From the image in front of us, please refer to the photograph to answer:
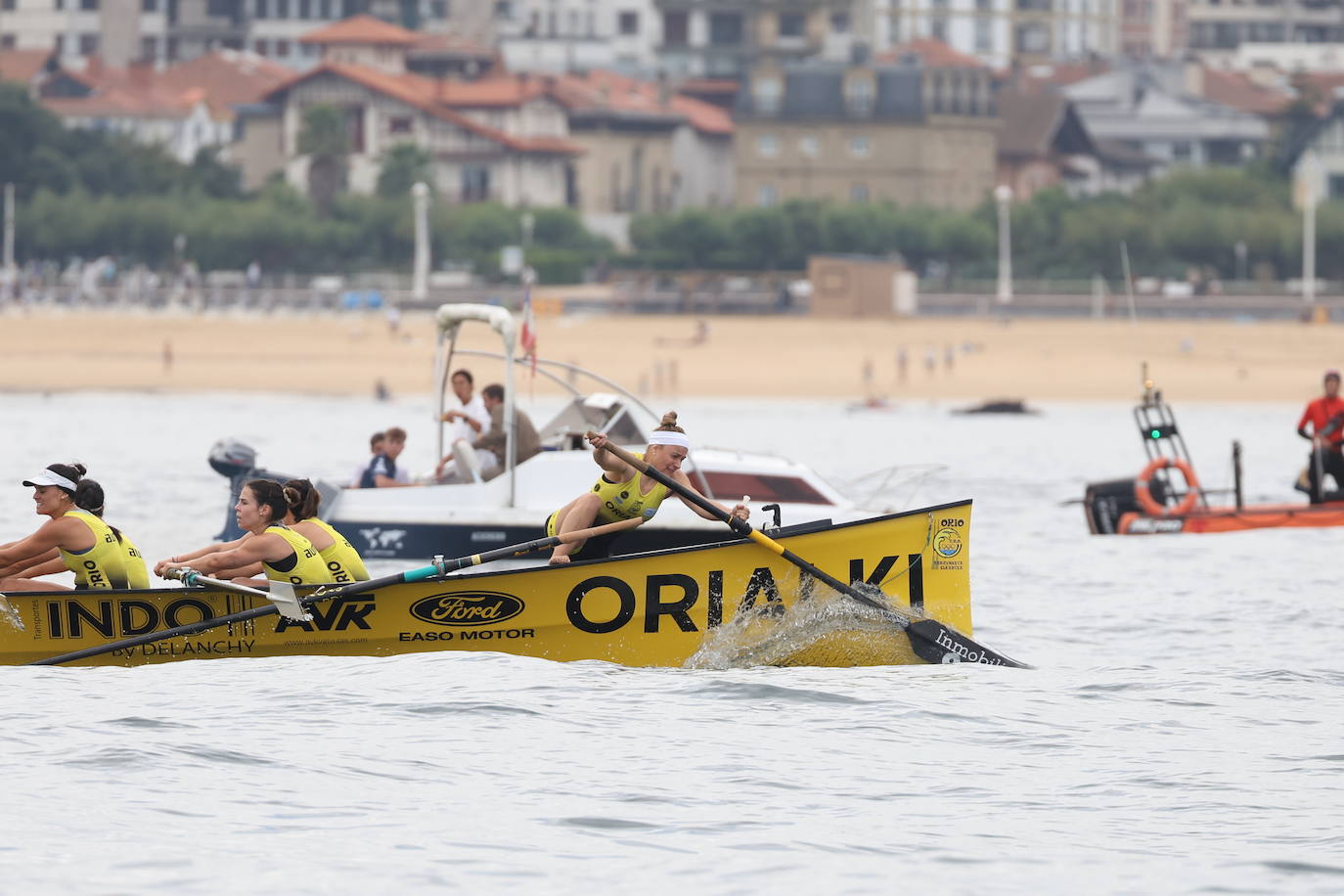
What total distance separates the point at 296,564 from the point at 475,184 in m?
97.4

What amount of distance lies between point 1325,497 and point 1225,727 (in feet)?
35.4

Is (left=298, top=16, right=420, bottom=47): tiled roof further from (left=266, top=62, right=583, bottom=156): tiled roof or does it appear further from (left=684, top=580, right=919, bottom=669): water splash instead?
(left=684, top=580, right=919, bottom=669): water splash

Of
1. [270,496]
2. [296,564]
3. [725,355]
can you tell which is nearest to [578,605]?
[296,564]

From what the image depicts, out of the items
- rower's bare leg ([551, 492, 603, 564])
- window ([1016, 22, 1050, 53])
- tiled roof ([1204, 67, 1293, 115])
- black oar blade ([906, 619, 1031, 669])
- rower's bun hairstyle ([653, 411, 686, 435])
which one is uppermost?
window ([1016, 22, 1050, 53])

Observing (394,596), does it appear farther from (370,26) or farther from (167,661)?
(370,26)

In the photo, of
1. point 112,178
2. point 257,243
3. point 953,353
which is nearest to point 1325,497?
point 953,353

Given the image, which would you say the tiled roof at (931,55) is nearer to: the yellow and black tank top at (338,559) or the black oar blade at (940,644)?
the black oar blade at (940,644)

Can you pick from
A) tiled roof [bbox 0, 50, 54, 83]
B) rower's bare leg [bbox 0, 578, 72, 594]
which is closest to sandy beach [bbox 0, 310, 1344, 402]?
rower's bare leg [bbox 0, 578, 72, 594]

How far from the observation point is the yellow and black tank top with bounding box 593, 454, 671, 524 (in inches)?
639

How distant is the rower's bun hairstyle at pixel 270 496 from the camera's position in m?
15.4

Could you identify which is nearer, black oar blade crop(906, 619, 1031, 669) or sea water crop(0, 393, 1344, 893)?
sea water crop(0, 393, 1344, 893)

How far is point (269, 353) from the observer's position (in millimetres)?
68250

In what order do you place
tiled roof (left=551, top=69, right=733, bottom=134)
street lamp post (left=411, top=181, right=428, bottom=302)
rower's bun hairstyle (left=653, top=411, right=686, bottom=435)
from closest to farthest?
rower's bun hairstyle (left=653, top=411, right=686, bottom=435)
street lamp post (left=411, top=181, right=428, bottom=302)
tiled roof (left=551, top=69, right=733, bottom=134)

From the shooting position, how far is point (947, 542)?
635 inches
